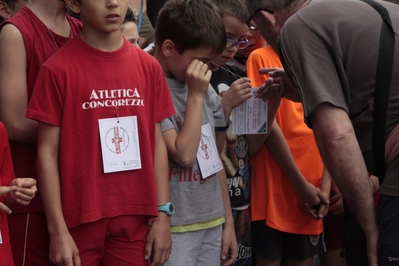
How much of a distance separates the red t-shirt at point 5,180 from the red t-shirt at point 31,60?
0.59 feet

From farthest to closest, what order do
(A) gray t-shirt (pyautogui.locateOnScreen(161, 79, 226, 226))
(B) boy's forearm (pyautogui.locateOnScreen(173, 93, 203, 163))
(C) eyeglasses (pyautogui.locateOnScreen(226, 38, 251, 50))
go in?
(C) eyeglasses (pyautogui.locateOnScreen(226, 38, 251, 50)) < (A) gray t-shirt (pyautogui.locateOnScreen(161, 79, 226, 226)) < (B) boy's forearm (pyautogui.locateOnScreen(173, 93, 203, 163))

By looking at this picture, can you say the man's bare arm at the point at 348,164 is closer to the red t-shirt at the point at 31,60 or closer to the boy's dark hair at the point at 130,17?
the red t-shirt at the point at 31,60

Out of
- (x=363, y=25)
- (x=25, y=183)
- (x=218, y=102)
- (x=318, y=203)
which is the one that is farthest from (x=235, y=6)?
(x=25, y=183)

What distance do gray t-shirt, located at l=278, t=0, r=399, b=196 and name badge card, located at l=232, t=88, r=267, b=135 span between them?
1043 millimetres

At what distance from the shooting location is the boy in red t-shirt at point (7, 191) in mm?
2809

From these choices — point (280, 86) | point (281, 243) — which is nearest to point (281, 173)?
point (281, 243)

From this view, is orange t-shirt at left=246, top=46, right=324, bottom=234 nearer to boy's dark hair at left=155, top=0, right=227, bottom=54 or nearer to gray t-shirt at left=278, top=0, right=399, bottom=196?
boy's dark hair at left=155, top=0, right=227, bottom=54

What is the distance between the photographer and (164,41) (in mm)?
3711

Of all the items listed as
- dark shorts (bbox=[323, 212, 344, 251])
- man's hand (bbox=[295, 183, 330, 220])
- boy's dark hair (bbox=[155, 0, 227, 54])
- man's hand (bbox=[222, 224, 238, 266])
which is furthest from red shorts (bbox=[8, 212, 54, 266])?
dark shorts (bbox=[323, 212, 344, 251])

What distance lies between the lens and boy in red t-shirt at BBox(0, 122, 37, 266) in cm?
281

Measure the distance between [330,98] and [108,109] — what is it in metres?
0.91

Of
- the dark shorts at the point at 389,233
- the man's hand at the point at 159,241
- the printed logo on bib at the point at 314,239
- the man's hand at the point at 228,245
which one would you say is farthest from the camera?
the printed logo on bib at the point at 314,239

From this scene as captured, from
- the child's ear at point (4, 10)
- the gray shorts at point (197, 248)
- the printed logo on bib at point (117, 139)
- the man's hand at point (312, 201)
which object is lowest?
the gray shorts at point (197, 248)

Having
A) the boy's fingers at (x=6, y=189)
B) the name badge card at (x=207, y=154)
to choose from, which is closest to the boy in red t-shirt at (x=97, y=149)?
the boy's fingers at (x=6, y=189)
